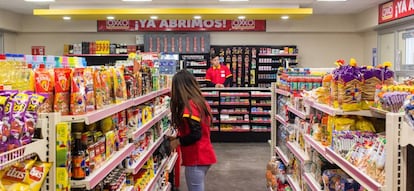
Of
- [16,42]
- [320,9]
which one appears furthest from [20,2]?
[320,9]

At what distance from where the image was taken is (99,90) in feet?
8.91

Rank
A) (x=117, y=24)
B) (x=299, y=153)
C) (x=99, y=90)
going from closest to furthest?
(x=99, y=90) < (x=299, y=153) < (x=117, y=24)

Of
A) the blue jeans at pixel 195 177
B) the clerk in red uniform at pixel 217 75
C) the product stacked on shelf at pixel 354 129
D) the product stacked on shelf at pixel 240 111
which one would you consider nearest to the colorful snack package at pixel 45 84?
the product stacked on shelf at pixel 354 129

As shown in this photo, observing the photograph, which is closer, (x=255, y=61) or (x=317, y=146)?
(x=317, y=146)

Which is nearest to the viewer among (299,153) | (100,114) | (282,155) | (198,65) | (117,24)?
(100,114)

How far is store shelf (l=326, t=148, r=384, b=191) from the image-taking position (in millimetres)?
2057

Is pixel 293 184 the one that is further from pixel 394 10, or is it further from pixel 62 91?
pixel 394 10

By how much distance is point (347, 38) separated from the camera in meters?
12.3

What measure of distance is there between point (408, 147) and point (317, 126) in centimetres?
174

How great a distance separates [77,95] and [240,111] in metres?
8.13

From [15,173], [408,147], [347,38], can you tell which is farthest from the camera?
[347,38]

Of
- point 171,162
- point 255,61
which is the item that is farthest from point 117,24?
point 171,162

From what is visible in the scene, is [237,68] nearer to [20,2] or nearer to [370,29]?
[370,29]

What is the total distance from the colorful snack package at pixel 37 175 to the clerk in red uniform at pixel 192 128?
2.14 metres
